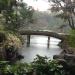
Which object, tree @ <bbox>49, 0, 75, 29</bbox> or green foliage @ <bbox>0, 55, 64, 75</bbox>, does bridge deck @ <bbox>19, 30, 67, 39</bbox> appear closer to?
tree @ <bbox>49, 0, 75, 29</bbox>

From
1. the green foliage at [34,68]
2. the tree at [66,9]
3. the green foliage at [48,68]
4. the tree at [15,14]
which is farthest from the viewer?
the tree at [66,9]

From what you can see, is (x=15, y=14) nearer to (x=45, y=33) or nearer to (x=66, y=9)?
(x=45, y=33)

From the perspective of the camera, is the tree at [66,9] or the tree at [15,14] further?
the tree at [66,9]

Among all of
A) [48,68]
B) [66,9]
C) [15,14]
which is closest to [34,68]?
[48,68]

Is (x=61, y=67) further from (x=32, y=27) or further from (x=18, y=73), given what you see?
(x=32, y=27)

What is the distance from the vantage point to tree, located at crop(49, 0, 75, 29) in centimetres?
1311

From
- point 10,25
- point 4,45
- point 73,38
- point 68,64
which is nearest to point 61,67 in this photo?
point 68,64

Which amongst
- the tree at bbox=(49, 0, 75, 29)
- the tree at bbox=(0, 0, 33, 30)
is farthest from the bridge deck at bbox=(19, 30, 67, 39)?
Answer: the tree at bbox=(49, 0, 75, 29)

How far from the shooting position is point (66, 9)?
43.4 feet

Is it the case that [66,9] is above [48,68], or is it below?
above

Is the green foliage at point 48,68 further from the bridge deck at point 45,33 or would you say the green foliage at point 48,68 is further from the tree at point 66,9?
the tree at point 66,9

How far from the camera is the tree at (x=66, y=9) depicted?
13.1m

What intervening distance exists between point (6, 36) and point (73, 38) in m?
2.65

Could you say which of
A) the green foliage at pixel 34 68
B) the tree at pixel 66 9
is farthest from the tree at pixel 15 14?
the green foliage at pixel 34 68
